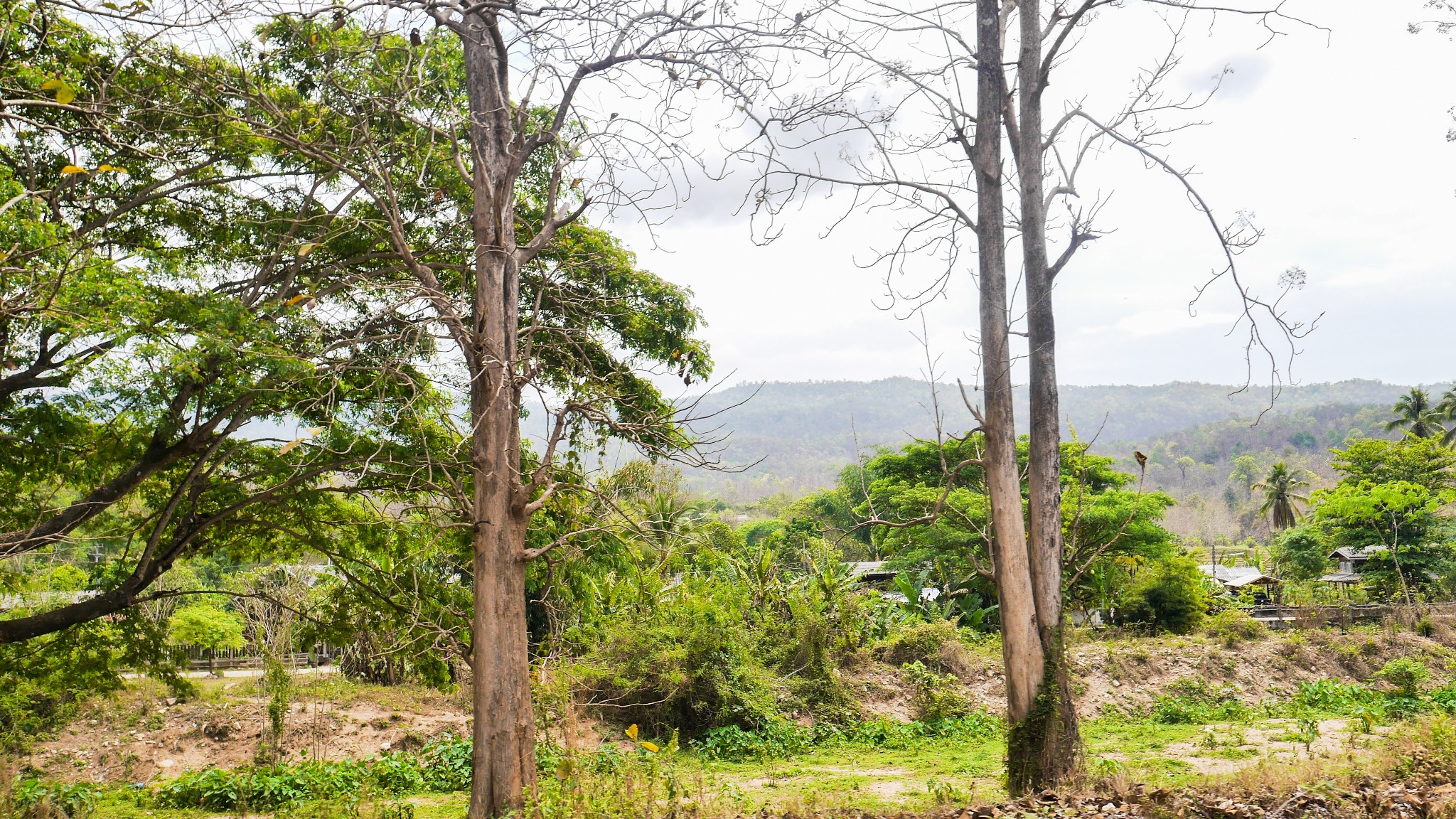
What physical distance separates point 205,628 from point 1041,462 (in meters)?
19.2

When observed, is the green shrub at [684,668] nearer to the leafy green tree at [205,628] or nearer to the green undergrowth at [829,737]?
the green undergrowth at [829,737]

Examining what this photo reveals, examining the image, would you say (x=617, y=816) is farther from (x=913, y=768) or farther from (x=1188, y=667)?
(x=1188, y=667)

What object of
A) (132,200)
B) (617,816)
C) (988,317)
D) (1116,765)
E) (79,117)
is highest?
(79,117)

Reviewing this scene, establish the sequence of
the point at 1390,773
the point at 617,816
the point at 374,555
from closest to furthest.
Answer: the point at 617,816
the point at 1390,773
the point at 374,555

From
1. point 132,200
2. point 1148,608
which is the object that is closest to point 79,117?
point 132,200

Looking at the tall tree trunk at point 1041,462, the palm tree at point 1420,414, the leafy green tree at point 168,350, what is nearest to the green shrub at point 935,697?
the tall tree trunk at point 1041,462

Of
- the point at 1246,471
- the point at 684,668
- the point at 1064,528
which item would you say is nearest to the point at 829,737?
the point at 684,668

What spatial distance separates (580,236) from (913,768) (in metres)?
7.86

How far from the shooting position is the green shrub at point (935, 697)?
15.4m

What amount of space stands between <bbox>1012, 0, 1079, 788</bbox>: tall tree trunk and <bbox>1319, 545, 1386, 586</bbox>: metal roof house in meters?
26.8

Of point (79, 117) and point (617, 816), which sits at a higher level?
point (79, 117)

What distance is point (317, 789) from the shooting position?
1025 cm

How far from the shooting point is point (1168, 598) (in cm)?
2195

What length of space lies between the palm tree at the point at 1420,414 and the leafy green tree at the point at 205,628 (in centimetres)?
5103
